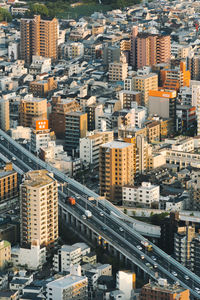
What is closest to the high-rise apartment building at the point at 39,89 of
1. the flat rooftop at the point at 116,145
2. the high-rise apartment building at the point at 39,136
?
the high-rise apartment building at the point at 39,136

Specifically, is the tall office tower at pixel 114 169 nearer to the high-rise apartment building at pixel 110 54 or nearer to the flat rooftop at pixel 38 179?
the flat rooftop at pixel 38 179

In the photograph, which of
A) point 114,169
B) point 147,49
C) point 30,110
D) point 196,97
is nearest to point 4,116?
point 30,110

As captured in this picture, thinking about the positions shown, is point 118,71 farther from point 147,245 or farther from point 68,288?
point 68,288

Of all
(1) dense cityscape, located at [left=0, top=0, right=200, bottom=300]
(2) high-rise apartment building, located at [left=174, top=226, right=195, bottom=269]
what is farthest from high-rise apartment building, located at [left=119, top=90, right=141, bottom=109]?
(2) high-rise apartment building, located at [left=174, top=226, right=195, bottom=269]

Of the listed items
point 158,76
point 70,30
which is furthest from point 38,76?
point 70,30

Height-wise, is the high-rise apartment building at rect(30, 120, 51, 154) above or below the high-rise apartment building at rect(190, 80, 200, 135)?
below

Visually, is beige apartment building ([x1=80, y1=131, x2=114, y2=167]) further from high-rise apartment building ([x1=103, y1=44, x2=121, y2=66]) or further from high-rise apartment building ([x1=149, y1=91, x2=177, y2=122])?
high-rise apartment building ([x1=103, y1=44, x2=121, y2=66])
